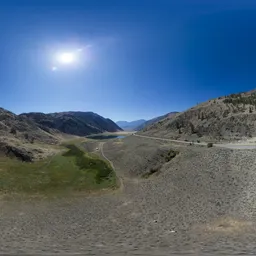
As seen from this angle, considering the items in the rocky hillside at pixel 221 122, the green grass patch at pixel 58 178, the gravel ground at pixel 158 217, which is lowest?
the gravel ground at pixel 158 217

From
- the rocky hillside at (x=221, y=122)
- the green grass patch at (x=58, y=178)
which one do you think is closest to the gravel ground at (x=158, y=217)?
the green grass patch at (x=58, y=178)

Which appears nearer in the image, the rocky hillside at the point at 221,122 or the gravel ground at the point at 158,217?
the gravel ground at the point at 158,217

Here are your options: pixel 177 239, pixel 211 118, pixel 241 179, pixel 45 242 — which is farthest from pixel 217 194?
pixel 211 118

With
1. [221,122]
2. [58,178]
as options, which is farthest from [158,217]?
[221,122]

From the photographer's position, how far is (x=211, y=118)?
10350 centimetres

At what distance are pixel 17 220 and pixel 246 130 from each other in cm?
6414

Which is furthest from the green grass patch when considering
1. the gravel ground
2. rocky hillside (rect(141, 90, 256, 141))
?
rocky hillside (rect(141, 90, 256, 141))

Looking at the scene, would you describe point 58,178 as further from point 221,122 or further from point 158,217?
point 221,122

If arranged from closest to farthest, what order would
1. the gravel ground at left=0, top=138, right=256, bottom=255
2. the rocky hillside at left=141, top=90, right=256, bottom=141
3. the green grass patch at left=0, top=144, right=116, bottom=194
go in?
1. the gravel ground at left=0, top=138, right=256, bottom=255
2. the green grass patch at left=0, top=144, right=116, bottom=194
3. the rocky hillside at left=141, top=90, right=256, bottom=141

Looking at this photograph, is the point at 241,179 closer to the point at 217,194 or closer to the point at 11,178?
the point at 217,194

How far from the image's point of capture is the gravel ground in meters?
20.0

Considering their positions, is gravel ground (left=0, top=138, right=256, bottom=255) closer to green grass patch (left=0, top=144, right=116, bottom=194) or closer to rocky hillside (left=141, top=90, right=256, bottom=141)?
green grass patch (left=0, top=144, right=116, bottom=194)

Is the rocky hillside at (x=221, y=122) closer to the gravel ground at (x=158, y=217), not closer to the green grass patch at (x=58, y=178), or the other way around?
the gravel ground at (x=158, y=217)

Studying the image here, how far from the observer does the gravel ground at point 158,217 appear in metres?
20.0
